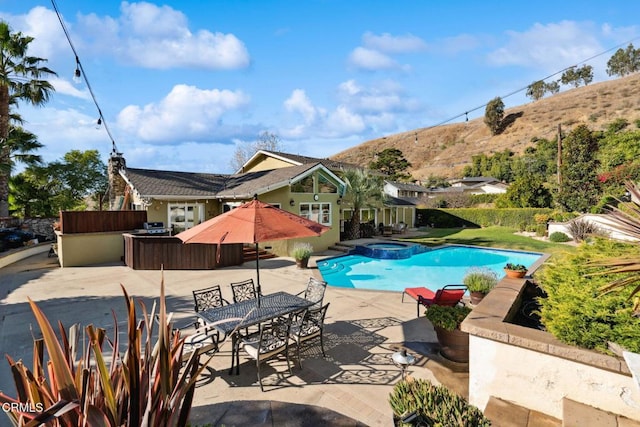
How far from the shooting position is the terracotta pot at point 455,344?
532 centimetres

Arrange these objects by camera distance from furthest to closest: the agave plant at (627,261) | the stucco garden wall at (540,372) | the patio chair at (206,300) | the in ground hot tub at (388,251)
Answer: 1. the in ground hot tub at (388,251)
2. the patio chair at (206,300)
3. the stucco garden wall at (540,372)
4. the agave plant at (627,261)

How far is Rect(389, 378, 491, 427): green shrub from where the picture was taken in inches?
114

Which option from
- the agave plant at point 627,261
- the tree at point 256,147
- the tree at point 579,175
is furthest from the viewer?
the tree at point 256,147

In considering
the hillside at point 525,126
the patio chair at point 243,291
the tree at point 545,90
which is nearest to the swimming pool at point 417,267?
the patio chair at point 243,291

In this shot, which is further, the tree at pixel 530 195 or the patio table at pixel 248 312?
the tree at pixel 530 195

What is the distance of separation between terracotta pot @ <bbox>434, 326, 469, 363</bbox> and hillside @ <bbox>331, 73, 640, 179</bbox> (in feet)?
235

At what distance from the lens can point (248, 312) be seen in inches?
228

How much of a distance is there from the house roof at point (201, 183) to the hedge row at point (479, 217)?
19247 millimetres

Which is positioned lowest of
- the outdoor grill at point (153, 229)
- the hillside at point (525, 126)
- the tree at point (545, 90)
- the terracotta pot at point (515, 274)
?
the terracotta pot at point (515, 274)

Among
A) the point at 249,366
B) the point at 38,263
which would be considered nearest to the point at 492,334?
the point at 249,366

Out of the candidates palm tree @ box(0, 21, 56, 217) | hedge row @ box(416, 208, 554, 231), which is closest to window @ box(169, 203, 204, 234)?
palm tree @ box(0, 21, 56, 217)

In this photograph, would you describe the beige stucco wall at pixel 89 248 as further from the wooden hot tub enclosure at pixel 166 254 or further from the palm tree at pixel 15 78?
the palm tree at pixel 15 78

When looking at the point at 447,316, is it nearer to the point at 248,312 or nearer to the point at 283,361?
the point at 283,361

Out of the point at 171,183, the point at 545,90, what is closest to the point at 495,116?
the point at 545,90
